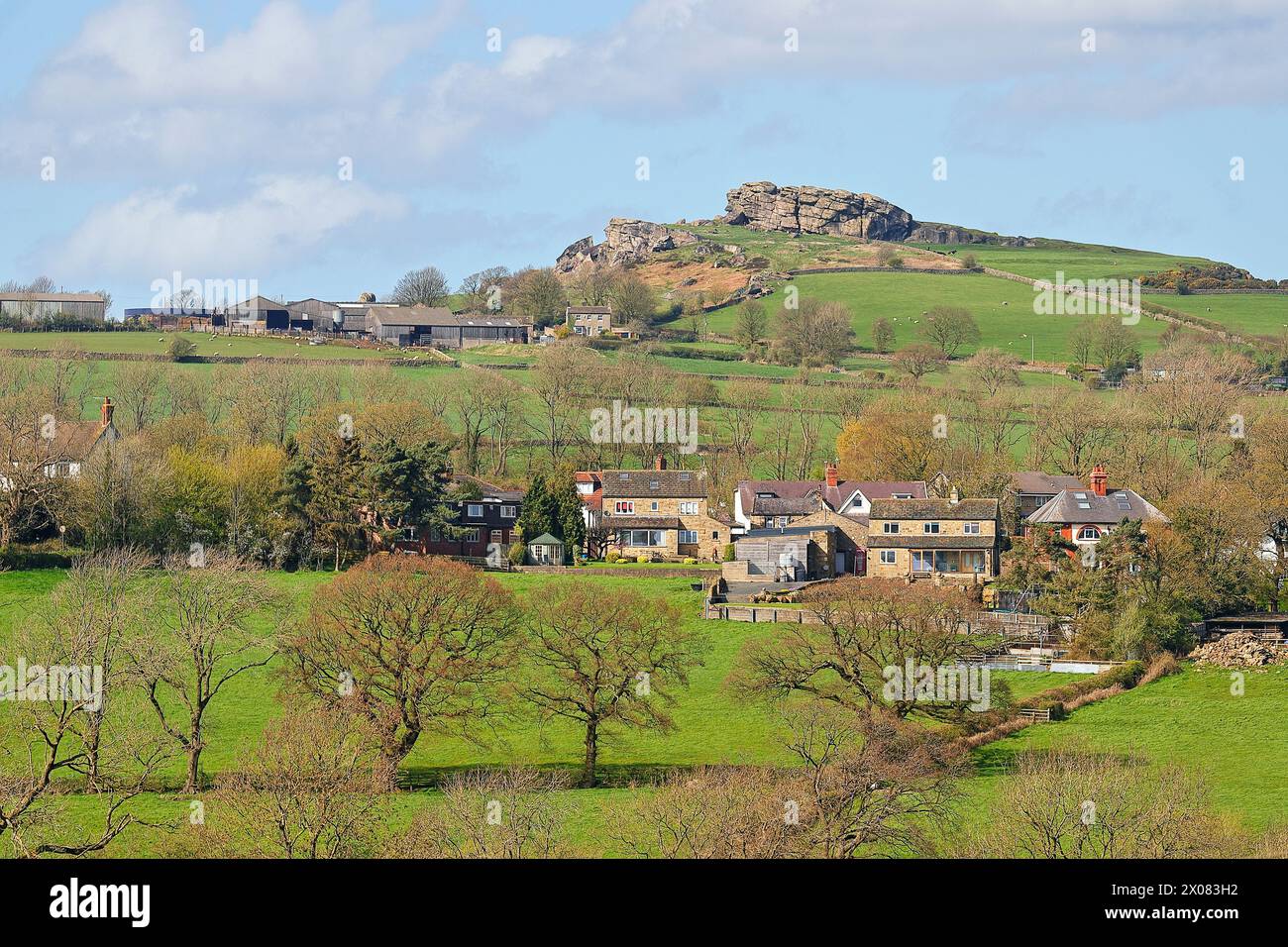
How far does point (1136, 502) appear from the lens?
81.2 meters

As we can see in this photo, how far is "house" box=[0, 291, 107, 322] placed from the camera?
13812 centimetres

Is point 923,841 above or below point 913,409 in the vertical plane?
below

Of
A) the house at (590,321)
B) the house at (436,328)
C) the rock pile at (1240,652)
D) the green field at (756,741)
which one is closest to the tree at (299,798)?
the green field at (756,741)

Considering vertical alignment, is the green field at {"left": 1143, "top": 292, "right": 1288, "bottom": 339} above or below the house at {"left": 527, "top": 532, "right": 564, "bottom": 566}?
above

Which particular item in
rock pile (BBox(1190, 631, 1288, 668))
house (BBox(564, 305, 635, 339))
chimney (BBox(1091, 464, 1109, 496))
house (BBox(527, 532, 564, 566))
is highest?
house (BBox(564, 305, 635, 339))

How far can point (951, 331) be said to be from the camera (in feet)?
468

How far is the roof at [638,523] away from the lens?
89.4 metres

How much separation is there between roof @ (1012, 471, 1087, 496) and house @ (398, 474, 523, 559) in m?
28.0

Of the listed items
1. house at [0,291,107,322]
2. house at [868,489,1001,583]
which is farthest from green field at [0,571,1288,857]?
house at [0,291,107,322]

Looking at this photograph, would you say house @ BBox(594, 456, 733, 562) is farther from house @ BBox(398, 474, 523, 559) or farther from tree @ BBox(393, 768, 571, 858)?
tree @ BBox(393, 768, 571, 858)
